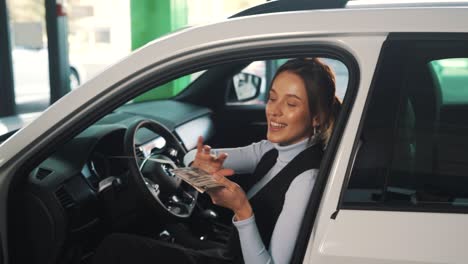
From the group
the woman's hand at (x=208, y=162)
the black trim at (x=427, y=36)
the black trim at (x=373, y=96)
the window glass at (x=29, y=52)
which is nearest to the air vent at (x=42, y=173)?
the woman's hand at (x=208, y=162)

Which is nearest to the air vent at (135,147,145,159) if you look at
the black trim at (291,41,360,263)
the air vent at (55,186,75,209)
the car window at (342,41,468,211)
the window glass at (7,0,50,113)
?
the air vent at (55,186,75,209)

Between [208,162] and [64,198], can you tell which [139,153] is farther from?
[208,162]

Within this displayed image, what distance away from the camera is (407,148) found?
3.80ft

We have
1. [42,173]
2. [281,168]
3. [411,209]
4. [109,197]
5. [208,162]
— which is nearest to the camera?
[411,209]

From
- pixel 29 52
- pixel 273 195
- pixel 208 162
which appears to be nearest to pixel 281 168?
pixel 273 195

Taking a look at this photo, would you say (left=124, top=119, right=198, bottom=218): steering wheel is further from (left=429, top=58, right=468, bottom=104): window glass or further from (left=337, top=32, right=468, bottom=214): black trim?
(left=429, top=58, right=468, bottom=104): window glass

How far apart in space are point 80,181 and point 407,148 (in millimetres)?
1017

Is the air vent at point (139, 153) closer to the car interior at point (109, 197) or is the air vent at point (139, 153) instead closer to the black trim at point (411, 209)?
the car interior at point (109, 197)

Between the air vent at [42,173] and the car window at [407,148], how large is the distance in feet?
2.98

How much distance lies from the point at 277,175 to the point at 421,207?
431 mm

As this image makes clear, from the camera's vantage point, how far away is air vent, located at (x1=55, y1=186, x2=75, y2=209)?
5.22ft

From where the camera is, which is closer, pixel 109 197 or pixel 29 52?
pixel 109 197

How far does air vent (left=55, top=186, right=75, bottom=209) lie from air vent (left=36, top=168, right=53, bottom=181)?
0.19 ft

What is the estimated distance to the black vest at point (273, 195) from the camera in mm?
1402
